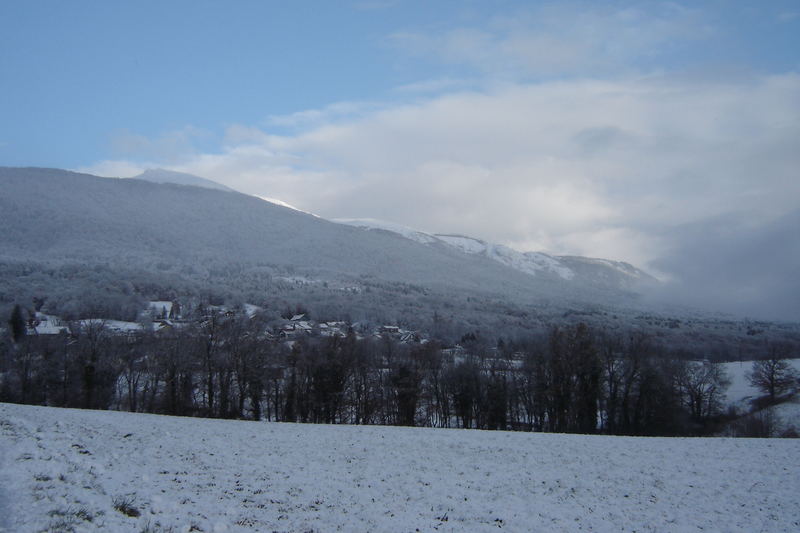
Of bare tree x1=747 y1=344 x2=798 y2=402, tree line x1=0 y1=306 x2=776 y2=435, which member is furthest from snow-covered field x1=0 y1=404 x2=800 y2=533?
bare tree x1=747 y1=344 x2=798 y2=402

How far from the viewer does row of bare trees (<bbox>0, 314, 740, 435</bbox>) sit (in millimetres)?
40906

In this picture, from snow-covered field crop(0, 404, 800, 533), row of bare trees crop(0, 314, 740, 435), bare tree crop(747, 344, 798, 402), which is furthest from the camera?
bare tree crop(747, 344, 798, 402)

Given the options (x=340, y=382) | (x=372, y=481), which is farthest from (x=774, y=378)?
(x=372, y=481)

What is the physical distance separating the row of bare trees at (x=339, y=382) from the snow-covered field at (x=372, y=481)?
16534 mm

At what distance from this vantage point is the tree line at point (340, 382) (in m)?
40.9

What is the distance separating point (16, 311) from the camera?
232 feet

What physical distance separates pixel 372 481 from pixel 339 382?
26.2 metres

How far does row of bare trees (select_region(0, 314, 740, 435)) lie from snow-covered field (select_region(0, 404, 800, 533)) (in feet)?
54.2

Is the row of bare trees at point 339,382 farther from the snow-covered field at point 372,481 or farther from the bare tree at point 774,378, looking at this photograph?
the snow-covered field at point 372,481

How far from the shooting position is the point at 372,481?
17.1 meters

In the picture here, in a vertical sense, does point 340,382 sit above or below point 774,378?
above

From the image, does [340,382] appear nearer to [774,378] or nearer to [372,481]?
[372,481]

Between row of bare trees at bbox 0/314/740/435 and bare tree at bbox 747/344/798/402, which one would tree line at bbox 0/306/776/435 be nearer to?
row of bare trees at bbox 0/314/740/435

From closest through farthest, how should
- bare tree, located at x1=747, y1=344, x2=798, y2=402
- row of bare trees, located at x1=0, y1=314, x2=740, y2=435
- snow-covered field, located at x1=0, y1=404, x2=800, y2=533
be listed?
snow-covered field, located at x1=0, y1=404, x2=800, y2=533
row of bare trees, located at x1=0, y1=314, x2=740, y2=435
bare tree, located at x1=747, y1=344, x2=798, y2=402
